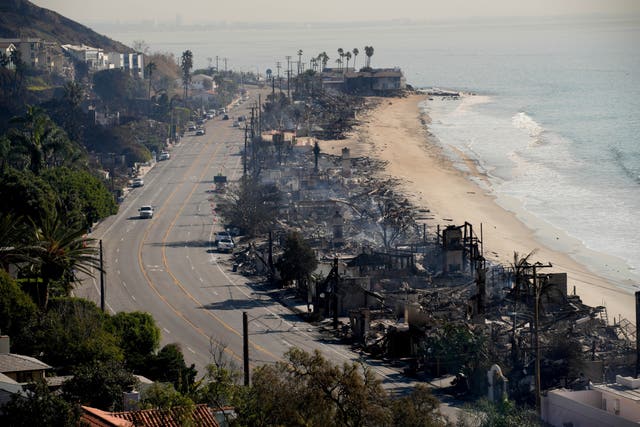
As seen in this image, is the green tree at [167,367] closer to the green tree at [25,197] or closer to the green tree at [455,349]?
the green tree at [455,349]

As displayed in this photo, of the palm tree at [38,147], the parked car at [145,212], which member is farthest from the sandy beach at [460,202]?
the palm tree at [38,147]

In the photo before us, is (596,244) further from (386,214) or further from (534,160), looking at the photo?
(534,160)

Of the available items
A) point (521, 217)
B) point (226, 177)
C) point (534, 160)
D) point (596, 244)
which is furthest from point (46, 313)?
point (534, 160)

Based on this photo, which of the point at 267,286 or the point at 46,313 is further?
the point at 267,286

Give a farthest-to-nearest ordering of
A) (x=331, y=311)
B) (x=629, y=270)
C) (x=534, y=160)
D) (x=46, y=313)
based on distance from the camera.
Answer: (x=534, y=160), (x=629, y=270), (x=331, y=311), (x=46, y=313)

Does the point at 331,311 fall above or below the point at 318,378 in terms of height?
below

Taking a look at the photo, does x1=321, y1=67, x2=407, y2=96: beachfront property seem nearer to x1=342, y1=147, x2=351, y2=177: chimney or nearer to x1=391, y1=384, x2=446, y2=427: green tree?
x1=342, y1=147, x2=351, y2=177: chimney

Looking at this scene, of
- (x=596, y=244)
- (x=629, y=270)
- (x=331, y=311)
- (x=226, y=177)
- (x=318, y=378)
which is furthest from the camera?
(x=226, y=177)

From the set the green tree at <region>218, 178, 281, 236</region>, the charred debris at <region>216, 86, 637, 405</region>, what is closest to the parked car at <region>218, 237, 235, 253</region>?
the charred debris at <region>216, 86, 637, 405</region>
